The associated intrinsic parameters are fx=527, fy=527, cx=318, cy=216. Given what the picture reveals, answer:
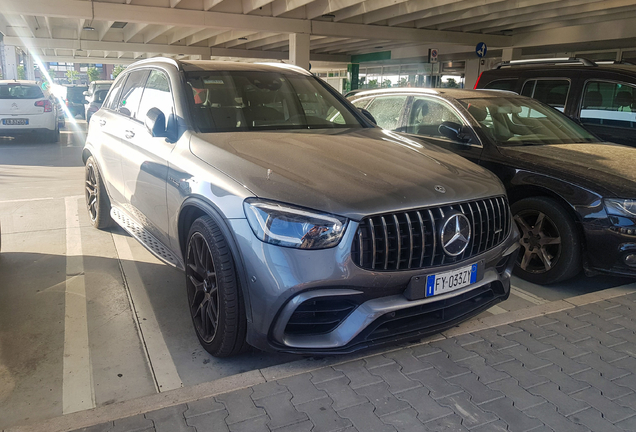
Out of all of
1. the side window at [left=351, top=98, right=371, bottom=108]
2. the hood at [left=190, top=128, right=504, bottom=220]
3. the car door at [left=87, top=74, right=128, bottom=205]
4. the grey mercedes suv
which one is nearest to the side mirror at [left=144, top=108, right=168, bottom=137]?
the grey mercedes suv

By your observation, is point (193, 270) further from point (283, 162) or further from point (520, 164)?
point (520, 164)

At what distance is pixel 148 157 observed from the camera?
3.75 meters

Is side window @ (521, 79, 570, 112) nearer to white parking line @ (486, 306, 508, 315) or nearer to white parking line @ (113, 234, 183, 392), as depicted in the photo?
white parking line @ (486, 306, 508, 315)

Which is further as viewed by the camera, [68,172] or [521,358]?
[68,172]

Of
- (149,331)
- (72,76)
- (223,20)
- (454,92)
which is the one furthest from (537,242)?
(72,76)

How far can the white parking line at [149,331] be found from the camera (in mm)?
2926

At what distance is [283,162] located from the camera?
9.80ft

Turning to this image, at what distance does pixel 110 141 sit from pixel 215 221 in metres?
2.37

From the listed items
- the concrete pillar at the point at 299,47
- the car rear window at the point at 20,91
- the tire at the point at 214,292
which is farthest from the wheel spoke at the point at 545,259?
the concrete pillar at the point at 299,47

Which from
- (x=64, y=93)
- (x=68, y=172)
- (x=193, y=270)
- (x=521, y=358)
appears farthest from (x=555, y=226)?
(x=64, y=93)

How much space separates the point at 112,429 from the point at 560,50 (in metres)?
22.1

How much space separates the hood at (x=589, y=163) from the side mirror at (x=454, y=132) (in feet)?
1.32

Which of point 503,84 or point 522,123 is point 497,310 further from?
point 503,84

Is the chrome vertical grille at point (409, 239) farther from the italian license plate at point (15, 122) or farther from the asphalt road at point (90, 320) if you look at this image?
the italian license plate at point (15, 122)
